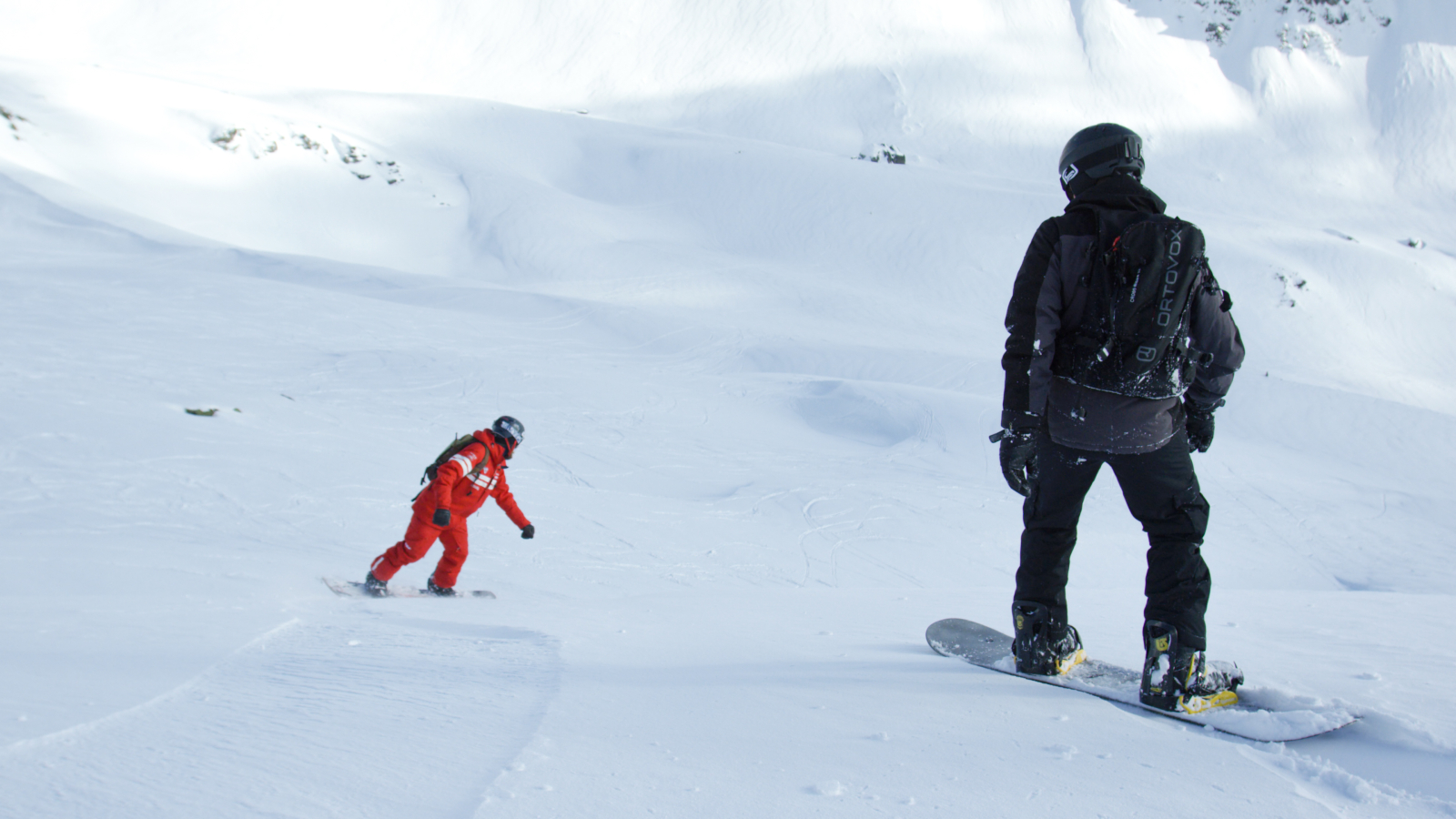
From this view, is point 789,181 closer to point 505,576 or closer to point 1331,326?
point 1331,326

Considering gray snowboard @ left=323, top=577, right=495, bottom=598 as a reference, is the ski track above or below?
above

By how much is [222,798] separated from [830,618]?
2714 millimetres

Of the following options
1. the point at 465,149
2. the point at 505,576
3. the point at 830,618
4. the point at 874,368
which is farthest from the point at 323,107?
the point at 830,618

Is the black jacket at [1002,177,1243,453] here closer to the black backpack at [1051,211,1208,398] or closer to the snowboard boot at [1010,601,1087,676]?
the black backpack at [1051,211,1208,398]

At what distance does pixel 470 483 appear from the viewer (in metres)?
5.10

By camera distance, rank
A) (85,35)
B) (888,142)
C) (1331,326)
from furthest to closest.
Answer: (85,35), (888,142), (1331,326)

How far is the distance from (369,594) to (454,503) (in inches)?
26.4

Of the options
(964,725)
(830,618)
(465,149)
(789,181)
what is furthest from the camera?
(465,149)

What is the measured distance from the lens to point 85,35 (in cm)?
4306

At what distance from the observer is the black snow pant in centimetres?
253

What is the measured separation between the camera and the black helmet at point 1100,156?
104 inches

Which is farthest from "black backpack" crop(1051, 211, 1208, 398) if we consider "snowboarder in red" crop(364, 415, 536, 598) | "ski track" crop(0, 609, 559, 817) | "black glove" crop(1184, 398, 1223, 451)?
"snowboarder in red" crop(364, 415, 536, 598)

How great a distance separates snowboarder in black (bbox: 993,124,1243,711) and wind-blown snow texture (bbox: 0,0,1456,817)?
0.37m

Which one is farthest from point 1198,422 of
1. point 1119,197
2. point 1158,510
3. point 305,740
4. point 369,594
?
point 369,594
